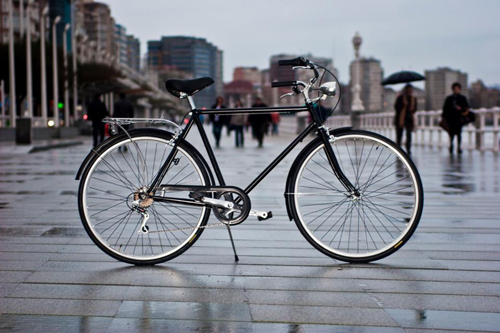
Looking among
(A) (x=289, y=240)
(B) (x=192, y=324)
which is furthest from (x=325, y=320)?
(A) (x=289, y=240)

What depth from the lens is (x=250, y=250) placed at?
5.36 m

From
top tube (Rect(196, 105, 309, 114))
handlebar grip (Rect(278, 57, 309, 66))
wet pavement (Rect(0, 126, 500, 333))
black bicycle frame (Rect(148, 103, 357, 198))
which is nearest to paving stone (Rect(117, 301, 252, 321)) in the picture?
wet pavement (Rect(0, 126, 500, 333))

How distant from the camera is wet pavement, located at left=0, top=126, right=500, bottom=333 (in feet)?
11.6

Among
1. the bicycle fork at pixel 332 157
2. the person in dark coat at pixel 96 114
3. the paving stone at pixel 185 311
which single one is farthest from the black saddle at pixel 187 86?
the person in dark coat at pixel 96 114

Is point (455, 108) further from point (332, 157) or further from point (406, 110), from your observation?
point (332, 157)

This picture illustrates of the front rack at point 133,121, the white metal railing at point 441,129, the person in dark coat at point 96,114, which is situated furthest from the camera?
the person in dark coat at point 96,114

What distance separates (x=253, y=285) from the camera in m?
4.25

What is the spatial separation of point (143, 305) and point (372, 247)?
198 centimetres

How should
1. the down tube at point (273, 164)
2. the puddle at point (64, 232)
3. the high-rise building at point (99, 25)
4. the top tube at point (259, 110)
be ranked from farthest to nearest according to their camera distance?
Result: the high-rise building at point (99, 25), the puddle at point (64, 232), the down tube at point (273, 164), the top tube at point (259, 110)

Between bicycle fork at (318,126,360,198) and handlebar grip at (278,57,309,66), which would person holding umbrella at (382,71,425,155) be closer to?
bicycle fork at (318,126,360,198)

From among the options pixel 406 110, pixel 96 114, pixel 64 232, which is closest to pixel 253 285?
pixel 64 232

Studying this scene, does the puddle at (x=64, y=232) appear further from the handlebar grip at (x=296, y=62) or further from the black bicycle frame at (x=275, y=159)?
the handlebar grip at (x=296, y=62)

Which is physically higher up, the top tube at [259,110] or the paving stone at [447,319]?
the top tube at [259,110]

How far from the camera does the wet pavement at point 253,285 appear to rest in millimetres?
3532
